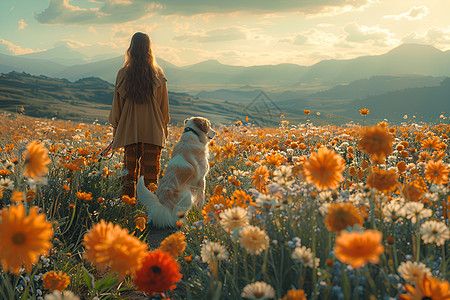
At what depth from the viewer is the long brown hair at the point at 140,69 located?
5.19 meters

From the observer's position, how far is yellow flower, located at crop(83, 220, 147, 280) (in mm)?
1230

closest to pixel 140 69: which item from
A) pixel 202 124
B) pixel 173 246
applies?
pixel 202 124

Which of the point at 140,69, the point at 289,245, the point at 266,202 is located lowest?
the point at 289,245

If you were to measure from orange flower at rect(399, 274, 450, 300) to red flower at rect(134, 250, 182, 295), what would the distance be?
0.83 meters

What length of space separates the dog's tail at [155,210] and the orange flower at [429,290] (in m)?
3.76

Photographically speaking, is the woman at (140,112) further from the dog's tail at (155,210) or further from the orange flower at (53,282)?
the orange flower at (53,282)

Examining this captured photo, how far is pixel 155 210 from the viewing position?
4.73 metres

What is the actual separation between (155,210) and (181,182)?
1.62 ft

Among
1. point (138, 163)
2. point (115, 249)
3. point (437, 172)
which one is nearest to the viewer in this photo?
point (115, 249)

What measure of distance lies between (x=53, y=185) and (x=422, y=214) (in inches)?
149

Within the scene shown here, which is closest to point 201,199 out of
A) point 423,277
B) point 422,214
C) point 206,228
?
point 206,228

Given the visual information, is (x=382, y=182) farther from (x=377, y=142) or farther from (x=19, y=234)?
(x=19, y=234)

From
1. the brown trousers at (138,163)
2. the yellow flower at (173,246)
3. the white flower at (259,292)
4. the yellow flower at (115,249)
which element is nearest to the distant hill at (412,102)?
the brown trousers at (138,163)

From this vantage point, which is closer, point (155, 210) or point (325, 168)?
point (325, 168)
